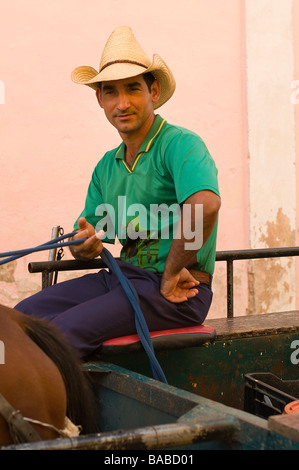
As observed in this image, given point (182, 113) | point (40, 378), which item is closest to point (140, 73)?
point (40, 378)

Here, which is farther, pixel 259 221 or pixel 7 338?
pixel 259 221

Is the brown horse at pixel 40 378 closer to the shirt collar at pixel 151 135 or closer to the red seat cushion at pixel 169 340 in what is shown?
the red seat cushion at pixel 169 340

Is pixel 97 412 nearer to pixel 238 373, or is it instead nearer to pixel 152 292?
pixel 152 292

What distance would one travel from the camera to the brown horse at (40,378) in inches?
60.5

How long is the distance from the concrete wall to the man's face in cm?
229

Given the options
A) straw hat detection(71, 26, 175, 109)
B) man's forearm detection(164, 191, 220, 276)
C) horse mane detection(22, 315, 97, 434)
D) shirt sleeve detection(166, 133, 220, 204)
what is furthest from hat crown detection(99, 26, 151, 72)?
horse mane detection(22, 315, 97, 434)

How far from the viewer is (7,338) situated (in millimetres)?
1611

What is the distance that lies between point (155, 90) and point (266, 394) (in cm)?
120

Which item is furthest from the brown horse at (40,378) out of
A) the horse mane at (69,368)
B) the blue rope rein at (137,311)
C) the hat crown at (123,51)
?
the hat crown at (123,51)

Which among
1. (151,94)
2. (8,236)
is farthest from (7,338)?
(8,236)

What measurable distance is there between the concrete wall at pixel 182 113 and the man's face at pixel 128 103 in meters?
2.29

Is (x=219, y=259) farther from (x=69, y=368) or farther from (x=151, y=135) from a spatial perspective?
(x=69, y=368)

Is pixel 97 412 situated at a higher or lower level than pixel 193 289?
lower
